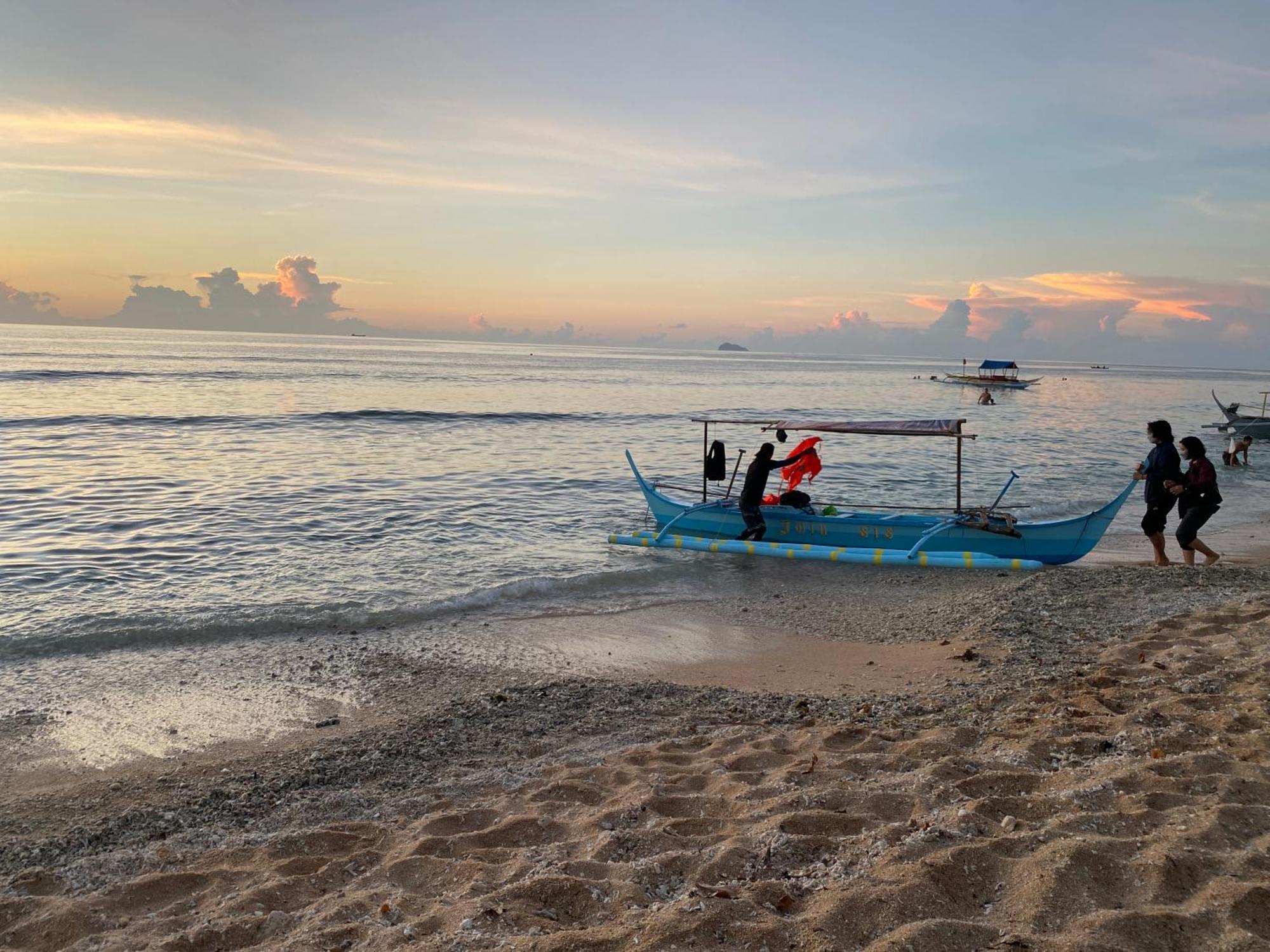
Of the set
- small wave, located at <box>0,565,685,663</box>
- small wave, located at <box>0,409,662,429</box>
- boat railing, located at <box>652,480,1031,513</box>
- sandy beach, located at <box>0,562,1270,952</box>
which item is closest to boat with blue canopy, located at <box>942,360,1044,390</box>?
small wave, located at <box>0,409,662,429</box>

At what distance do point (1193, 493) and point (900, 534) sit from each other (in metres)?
4.08

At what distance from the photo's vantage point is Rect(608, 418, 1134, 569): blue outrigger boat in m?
12.6

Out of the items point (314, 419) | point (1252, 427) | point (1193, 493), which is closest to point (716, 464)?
point (1193, 493)

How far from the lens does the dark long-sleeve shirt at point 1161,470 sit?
11391 millimetres

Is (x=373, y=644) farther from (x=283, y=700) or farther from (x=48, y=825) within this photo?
(x=48, y=825)

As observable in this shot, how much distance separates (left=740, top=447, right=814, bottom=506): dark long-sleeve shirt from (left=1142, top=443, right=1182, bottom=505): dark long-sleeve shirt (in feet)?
16.7

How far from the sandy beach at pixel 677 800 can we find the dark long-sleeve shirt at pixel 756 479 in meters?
5.19

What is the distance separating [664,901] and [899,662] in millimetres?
5298

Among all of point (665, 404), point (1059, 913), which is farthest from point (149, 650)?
point (665, 404)

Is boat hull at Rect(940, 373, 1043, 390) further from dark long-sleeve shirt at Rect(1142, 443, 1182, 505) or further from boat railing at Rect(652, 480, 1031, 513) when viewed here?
dark long-sleeve shirt at Rect(1142, 443, 1182, 505)

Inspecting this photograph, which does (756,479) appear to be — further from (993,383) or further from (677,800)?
(993,383)

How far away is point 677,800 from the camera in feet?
16.1

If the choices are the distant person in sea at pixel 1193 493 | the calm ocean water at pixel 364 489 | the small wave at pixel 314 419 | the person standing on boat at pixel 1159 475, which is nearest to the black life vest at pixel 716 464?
the calm ocean water at pixel 364 489

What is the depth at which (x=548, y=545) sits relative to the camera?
47.5 feet
